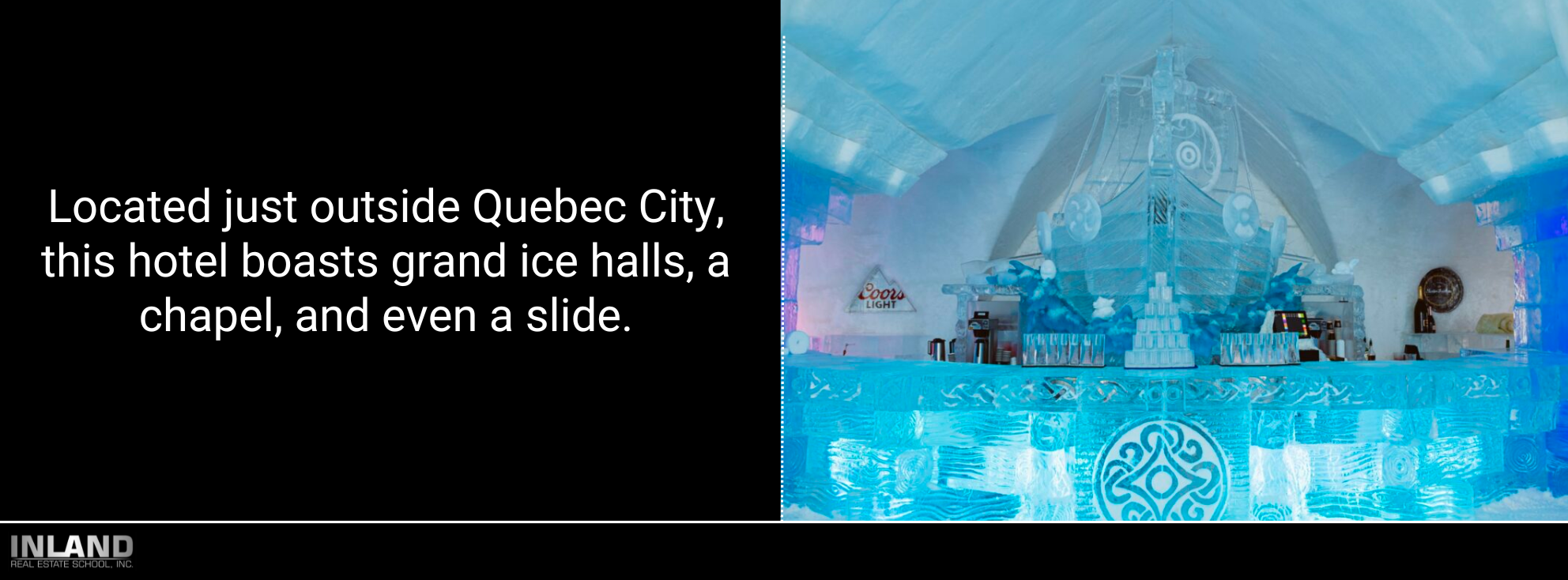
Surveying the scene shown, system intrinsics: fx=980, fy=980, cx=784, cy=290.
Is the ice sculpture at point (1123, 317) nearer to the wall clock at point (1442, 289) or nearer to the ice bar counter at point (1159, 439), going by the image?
the ice bar counter at point (1159, 439)

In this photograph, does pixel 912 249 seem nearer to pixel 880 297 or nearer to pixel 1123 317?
pixel 880 297

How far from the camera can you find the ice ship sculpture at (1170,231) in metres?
→ 5.11

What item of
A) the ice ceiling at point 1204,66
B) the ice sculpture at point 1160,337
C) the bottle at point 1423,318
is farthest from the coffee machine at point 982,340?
the bottle at point 1423,318

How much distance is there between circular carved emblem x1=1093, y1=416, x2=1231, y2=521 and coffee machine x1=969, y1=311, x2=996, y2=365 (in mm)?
2915

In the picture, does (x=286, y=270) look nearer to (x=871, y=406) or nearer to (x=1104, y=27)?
(x=871, y=406)

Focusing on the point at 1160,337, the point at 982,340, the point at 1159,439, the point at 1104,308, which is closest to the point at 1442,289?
the point at 982,340

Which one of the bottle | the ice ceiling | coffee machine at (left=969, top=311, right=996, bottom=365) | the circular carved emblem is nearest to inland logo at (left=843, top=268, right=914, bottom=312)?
the ice ceiling

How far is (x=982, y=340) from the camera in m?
7.36

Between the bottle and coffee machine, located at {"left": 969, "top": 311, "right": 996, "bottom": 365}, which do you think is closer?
coffee machine, located at {"left": 969, "top": 311, "right": 996, "bottom": 365}

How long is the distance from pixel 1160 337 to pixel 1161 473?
84 centimetres

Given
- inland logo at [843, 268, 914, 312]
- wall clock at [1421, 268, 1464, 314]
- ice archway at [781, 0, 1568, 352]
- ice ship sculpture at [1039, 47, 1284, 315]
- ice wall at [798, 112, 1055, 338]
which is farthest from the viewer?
inland logo at [843, 268, 914, 312]

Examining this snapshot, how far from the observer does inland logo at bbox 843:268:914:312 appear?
1200 cm

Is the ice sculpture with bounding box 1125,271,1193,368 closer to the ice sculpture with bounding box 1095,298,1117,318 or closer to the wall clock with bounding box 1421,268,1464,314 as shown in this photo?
the ice sculpture with bounding box 1095,298,1117,318

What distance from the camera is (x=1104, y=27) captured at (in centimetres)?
793
